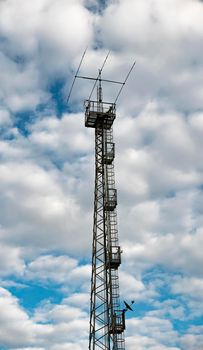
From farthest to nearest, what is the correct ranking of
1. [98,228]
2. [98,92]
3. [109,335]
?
[98,92] → [98,228] → [109,335]

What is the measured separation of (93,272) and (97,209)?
25.2 ft

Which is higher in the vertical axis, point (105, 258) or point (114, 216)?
point (114, 216)

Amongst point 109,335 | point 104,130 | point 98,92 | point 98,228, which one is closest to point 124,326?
point 109,335

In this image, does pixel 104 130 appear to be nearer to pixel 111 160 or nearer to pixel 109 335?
pixel 111 160

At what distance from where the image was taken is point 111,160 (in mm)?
70812

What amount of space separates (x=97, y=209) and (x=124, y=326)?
14390mm

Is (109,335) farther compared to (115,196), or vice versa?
(115,196)

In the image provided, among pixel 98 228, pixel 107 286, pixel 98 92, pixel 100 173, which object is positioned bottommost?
pixel 107 286

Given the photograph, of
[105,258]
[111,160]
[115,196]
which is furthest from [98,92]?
[105,258]

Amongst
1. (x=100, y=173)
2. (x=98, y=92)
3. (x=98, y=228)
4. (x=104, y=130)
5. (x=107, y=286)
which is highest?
(x=98, y=92)

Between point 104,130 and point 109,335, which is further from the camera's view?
point 104,130

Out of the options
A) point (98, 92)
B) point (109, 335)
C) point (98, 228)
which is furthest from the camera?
point (98, 92)

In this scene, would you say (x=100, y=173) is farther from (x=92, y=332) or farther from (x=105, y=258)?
(x=92, y=332)

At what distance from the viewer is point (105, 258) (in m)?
65.9
